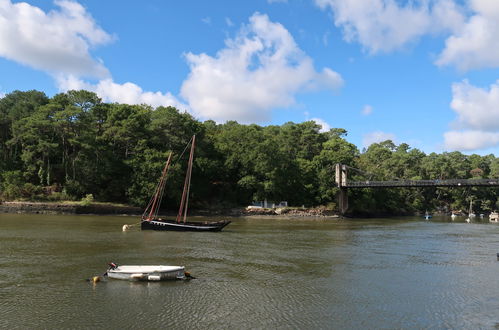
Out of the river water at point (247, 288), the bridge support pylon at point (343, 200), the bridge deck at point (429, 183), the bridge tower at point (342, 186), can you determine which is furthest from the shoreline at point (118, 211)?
the river water at point (247, 288)

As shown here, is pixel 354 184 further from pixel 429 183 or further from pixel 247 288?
pixel 247 288

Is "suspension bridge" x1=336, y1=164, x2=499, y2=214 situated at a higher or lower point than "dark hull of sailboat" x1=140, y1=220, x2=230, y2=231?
higher

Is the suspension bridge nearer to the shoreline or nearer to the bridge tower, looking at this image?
the bridge tower

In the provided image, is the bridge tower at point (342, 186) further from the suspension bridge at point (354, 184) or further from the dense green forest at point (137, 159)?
the dense green forest at point (137, 159)

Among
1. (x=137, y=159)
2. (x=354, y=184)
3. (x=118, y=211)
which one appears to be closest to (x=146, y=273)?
(x=118, y=211)

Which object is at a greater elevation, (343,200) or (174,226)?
(343,200)

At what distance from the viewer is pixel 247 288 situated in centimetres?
1828

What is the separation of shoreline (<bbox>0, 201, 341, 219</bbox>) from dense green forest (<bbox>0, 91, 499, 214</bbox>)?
129 inches

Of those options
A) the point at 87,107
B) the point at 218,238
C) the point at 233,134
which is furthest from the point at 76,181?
the point at 218,238

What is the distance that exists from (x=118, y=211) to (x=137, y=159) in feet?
34.3

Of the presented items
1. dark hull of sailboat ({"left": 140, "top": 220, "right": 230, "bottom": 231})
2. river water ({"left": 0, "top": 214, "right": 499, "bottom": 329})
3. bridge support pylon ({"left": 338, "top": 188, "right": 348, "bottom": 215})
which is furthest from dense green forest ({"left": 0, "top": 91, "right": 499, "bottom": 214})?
river water ({"left": 0, "top": 214, "right": 499, "bottom": 329})

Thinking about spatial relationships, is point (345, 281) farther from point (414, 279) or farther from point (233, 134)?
point (233, 134)

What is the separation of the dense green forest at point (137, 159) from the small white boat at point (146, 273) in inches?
2073

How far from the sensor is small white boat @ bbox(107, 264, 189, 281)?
18438mm
